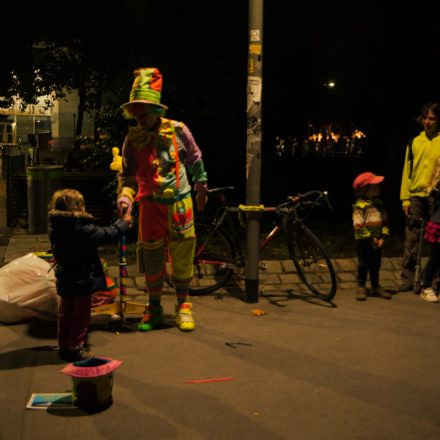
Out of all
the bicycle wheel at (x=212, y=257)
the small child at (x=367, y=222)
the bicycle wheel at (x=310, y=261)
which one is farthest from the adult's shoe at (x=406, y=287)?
the bicycle wheel at (x=212, y=257)

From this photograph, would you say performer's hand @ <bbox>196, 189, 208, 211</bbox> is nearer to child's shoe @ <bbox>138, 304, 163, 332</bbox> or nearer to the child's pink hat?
child's shoe @ <bbox>138, 304, 163, 332</bbox>

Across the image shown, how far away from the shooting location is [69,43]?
13070 mm

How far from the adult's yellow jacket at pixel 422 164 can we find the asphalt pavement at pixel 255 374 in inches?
46.4

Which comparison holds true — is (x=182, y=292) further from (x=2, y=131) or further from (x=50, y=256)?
(x=2, y=131)

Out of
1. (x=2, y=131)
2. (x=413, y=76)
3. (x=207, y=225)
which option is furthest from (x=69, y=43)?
(x=2, y=131)

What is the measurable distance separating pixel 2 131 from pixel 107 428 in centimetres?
3653

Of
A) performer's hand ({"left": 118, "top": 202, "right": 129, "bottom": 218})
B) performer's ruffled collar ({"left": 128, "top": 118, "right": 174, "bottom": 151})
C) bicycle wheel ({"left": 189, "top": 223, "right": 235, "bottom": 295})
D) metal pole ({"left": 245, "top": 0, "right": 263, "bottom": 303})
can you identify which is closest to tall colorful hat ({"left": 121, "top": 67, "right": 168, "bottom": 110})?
performer's ruffled collar ({"left": 128, "top": 118, "right": 174, "bottom": 151})

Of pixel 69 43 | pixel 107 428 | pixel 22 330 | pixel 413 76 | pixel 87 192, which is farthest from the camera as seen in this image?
pixel 69 43

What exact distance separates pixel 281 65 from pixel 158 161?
23.0 feet

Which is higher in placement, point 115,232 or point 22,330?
point 115,232

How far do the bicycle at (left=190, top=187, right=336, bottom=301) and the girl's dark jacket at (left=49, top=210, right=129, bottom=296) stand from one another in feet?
6.70

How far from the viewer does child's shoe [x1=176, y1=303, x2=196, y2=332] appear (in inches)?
224

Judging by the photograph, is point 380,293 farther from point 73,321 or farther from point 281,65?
point 281,65

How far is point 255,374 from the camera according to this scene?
4719 millimetres
